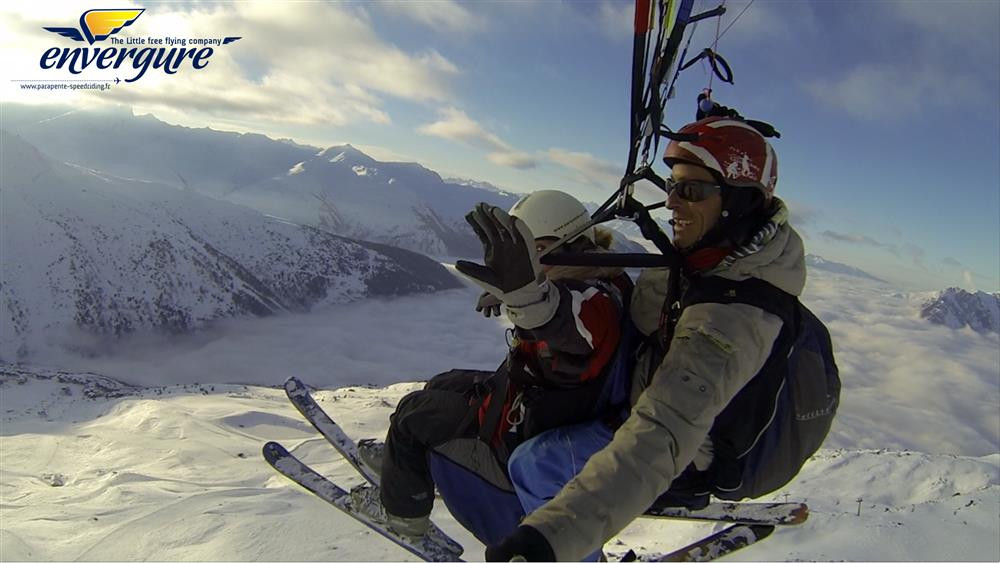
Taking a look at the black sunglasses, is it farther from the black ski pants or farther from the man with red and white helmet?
the black ski pants

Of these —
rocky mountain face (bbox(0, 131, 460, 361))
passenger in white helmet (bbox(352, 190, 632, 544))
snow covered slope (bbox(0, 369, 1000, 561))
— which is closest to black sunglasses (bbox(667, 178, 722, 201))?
passenger in white helmet (bbox(352, 190, 632, 544))

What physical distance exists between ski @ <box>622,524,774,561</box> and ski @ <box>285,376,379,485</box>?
8.95 feet

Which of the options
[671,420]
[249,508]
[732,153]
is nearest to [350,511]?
[671,420]

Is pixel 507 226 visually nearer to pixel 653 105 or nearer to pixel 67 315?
pixel 653 105

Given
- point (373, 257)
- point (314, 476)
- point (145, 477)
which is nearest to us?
point (314, 476)

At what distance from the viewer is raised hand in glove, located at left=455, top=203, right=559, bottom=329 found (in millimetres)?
2799

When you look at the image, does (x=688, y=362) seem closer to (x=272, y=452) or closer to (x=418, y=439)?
(x=418, y=439)

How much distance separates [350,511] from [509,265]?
3.24 meters

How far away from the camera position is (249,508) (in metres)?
9.51

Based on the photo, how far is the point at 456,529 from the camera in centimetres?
1057

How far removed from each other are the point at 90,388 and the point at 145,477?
44796 millimetres

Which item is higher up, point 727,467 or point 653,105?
point 653,105

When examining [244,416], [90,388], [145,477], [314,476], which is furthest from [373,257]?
[314,476]

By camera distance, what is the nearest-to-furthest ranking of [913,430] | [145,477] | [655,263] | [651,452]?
[651,452] < [655,263] < [145,477] < [913,430]
